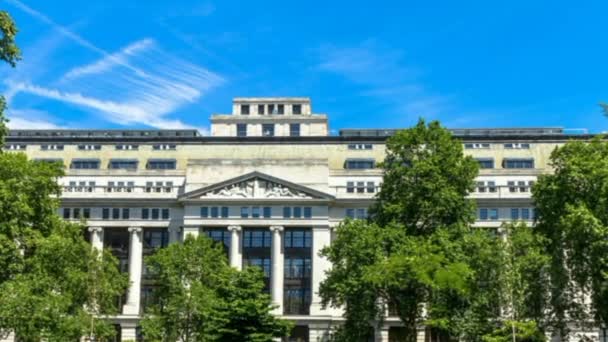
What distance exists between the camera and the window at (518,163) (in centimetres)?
10575

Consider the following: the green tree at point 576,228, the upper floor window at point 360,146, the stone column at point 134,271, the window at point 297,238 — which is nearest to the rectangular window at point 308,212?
the window at point 297,238

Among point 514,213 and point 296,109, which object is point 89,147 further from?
point 514,213

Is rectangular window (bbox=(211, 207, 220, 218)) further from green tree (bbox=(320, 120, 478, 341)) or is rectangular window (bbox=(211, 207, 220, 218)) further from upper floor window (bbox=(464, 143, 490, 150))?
upper floor window (bbox=(464, 143, 490, 150))

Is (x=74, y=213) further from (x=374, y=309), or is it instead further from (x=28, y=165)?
(x=374, y=309)

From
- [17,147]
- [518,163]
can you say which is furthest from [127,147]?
[518,163]

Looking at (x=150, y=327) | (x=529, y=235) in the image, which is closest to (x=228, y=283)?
(x=150, y=327)

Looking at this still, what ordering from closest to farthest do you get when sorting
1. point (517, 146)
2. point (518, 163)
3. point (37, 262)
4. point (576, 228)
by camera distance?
point (576, 228), point (37, 262), point (518, 163), point (517, 146)

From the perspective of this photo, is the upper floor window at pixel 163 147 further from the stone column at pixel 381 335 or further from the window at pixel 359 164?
the stone column at pixel 381 335

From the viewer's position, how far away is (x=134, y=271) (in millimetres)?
99938

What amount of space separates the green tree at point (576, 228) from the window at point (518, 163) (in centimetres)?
3927

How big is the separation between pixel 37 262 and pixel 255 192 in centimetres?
4287

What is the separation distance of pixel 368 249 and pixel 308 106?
164ft

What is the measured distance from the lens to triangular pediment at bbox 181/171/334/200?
99000 mm

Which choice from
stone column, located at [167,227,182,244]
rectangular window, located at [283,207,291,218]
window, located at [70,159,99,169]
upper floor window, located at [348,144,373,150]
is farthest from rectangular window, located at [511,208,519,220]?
window, located at [70,159,99,169]
